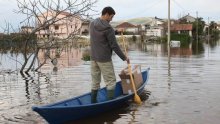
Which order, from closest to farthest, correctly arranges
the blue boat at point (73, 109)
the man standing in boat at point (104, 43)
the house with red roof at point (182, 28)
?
the blue boat at point (73, 109) → the man standing in boat at point (104, 43) → the house with red roof at point (182, 28)

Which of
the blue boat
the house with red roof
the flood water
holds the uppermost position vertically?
the house with red roof

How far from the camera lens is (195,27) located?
87.2 m

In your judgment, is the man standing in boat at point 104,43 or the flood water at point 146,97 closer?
the flood water at point 146,97

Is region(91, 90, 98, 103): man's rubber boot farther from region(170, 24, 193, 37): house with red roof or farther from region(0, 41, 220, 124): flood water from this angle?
region(170, 24, 193, 37): house with red roof

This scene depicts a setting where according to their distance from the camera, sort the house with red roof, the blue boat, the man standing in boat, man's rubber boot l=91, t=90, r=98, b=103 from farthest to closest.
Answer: the house with red roof < man's rubber boot l=91, t=90, r=98, b=103 < the man standing in boat < the blue boat

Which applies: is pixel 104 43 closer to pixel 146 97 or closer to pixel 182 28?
pixel 146 97

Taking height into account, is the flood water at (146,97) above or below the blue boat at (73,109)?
below

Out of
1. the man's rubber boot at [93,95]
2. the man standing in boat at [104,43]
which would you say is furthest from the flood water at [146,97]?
the man standing in boat at [104,43]

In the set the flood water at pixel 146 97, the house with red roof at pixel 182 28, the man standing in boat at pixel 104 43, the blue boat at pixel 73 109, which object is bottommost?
the flood water at pixel 146 97

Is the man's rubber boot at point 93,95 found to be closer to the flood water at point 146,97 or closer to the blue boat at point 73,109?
the blue boat at point 73,109

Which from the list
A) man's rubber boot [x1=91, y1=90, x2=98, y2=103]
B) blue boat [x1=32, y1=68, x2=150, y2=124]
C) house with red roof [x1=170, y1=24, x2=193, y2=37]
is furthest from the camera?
house with red roof [x1=170, y1=24, x2=193, y2=37]

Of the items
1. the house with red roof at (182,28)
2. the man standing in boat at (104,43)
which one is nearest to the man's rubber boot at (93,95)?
the man standing in boat at (104,43)

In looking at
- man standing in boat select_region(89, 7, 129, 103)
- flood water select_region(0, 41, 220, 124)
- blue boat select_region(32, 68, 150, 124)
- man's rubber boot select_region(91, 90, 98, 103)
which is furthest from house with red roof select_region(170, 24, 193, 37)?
man standing in boat select_region(89, 7, 129, 103)

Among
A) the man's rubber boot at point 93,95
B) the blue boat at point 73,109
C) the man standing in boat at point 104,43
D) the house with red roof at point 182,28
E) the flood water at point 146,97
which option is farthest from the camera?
the house with red roof at point 182,28
